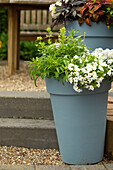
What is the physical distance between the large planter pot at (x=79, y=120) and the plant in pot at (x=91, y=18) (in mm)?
624

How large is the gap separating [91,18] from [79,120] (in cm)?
89

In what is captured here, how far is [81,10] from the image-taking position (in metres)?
2.45

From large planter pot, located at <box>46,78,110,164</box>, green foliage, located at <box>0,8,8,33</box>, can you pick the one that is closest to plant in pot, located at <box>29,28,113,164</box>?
large planter pot, located at <box>46,78,110,164</box>

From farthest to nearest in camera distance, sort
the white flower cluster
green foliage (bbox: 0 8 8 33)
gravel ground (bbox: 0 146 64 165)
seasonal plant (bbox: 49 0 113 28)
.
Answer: green foliage (bbox: 0 8 8 33) < seasonal plant (bbox: 49 0 113 28) < gravel ground (bbox: 0 146 64 165) < the white flower cluster

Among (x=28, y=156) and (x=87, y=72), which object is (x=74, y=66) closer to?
(x=87, y=72)

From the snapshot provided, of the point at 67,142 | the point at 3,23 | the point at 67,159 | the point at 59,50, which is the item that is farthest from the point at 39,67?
the point at 3,23

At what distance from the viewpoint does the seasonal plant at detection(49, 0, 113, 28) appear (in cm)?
242

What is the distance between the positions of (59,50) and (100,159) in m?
0.85

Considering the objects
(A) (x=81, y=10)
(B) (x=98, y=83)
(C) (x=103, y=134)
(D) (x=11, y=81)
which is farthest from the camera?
(D) (x=11, y=81)

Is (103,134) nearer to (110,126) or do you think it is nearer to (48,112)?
(110,126)

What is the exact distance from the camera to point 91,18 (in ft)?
8.00

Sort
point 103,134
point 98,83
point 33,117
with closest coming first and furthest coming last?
point 98,83, point 103,134, point 33,117

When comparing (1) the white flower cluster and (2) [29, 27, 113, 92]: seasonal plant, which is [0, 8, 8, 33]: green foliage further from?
(1) the white flower cluster

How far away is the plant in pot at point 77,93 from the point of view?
1892 millimetres
